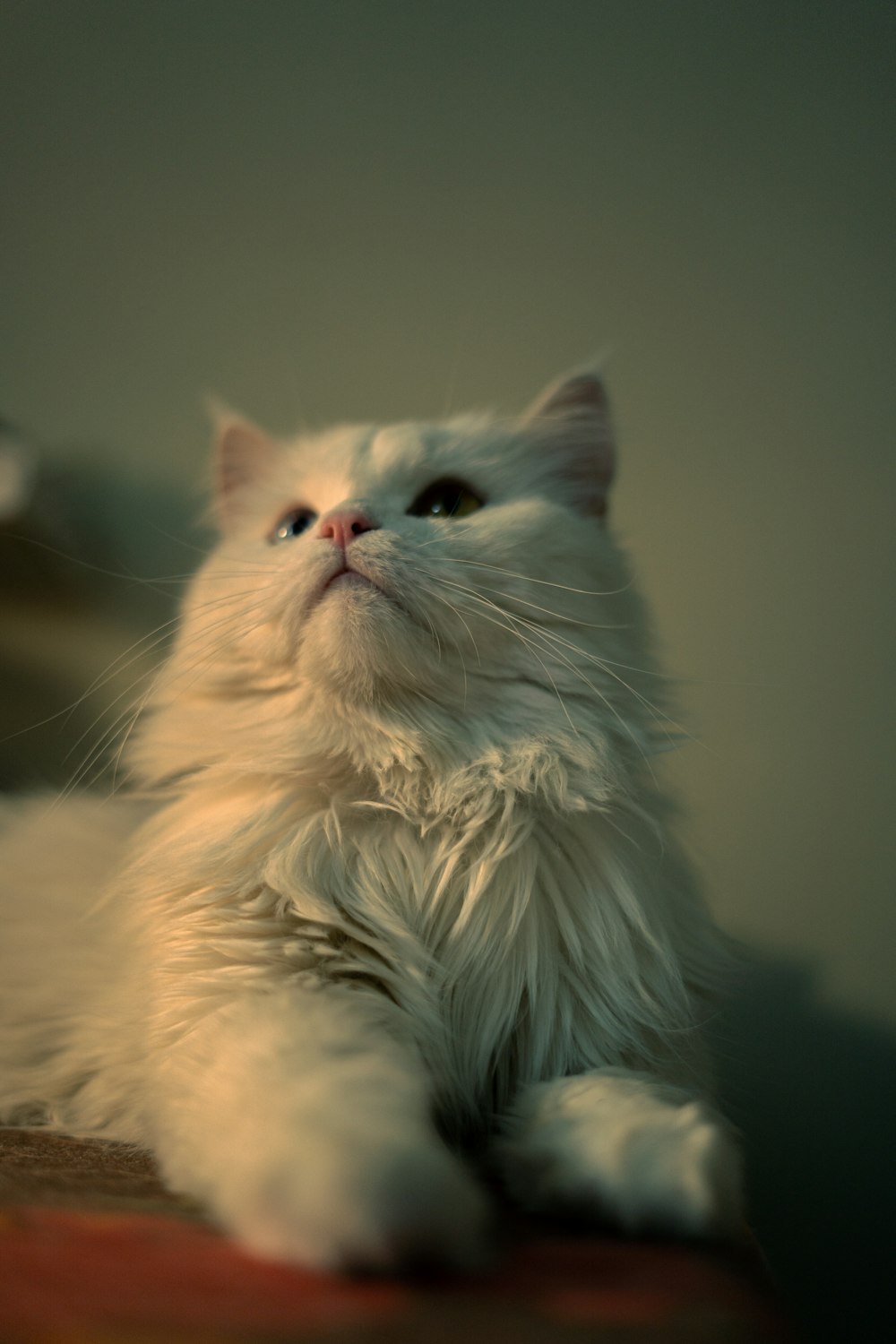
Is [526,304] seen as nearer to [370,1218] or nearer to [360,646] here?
[360,646]

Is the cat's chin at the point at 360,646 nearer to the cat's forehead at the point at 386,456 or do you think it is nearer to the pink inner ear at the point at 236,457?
the cat's forehead at the point at 386,456

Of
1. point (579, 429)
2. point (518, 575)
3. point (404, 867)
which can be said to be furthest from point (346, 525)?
point (579, 429)

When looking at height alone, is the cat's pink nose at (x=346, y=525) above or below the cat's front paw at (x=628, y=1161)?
above

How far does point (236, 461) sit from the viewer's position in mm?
1419

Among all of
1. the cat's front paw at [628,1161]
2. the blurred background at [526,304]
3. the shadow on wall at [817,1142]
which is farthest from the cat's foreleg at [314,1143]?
the blurred background at [526,304]

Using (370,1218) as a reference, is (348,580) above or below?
above

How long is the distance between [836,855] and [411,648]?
137 centimetres

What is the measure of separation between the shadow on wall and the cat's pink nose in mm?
1142

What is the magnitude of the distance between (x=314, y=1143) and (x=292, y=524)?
0.90m

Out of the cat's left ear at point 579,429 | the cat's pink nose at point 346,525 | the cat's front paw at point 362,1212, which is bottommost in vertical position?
the cat's front paw at point 362,1212

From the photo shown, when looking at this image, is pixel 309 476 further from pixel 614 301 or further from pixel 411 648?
pixel 614 301

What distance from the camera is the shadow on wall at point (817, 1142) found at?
1.55 metres

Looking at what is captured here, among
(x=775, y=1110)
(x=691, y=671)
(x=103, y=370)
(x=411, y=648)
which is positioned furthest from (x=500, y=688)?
(x=103, y=370)

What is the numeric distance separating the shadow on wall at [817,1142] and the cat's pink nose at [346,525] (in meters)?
1.14
